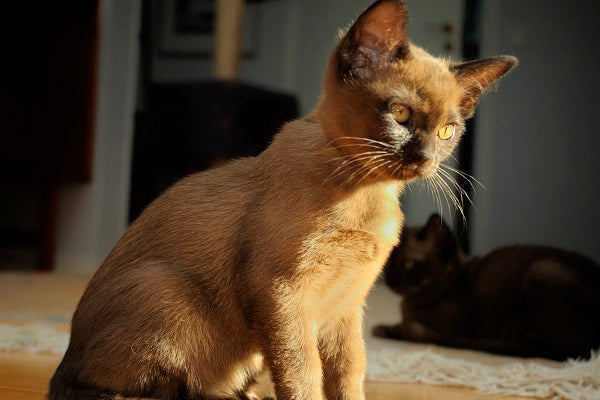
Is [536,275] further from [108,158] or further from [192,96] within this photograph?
[108,158]

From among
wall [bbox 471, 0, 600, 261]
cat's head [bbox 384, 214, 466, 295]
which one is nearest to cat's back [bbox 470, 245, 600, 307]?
cat's head [bbox 384, 214, 466, 295]

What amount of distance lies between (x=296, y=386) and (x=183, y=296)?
24 centimetres

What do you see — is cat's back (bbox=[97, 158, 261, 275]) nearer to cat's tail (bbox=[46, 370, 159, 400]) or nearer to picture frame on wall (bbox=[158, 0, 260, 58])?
cat's tail (bbox=[46, 370, 159, 400])

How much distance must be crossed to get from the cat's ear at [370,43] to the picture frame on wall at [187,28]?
3.08m

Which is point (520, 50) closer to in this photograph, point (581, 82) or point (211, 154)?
point (581, 82)

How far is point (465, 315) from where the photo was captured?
234cm

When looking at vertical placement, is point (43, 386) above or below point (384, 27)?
below

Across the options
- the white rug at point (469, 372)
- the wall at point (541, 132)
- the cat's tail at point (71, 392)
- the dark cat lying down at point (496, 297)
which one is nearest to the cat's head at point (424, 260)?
the dark cat lying down at point (496, 297)

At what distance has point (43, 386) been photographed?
134 centimetres

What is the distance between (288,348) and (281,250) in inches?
6.3

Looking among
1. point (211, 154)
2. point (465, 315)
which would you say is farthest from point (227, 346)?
point (211, 154)

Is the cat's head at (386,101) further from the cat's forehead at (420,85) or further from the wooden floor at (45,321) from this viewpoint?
the wooden floor at (45,321)

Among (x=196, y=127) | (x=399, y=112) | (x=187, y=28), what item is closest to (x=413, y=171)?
(x=399, y=112)

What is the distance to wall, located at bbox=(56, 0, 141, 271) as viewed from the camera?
408 centimetres
